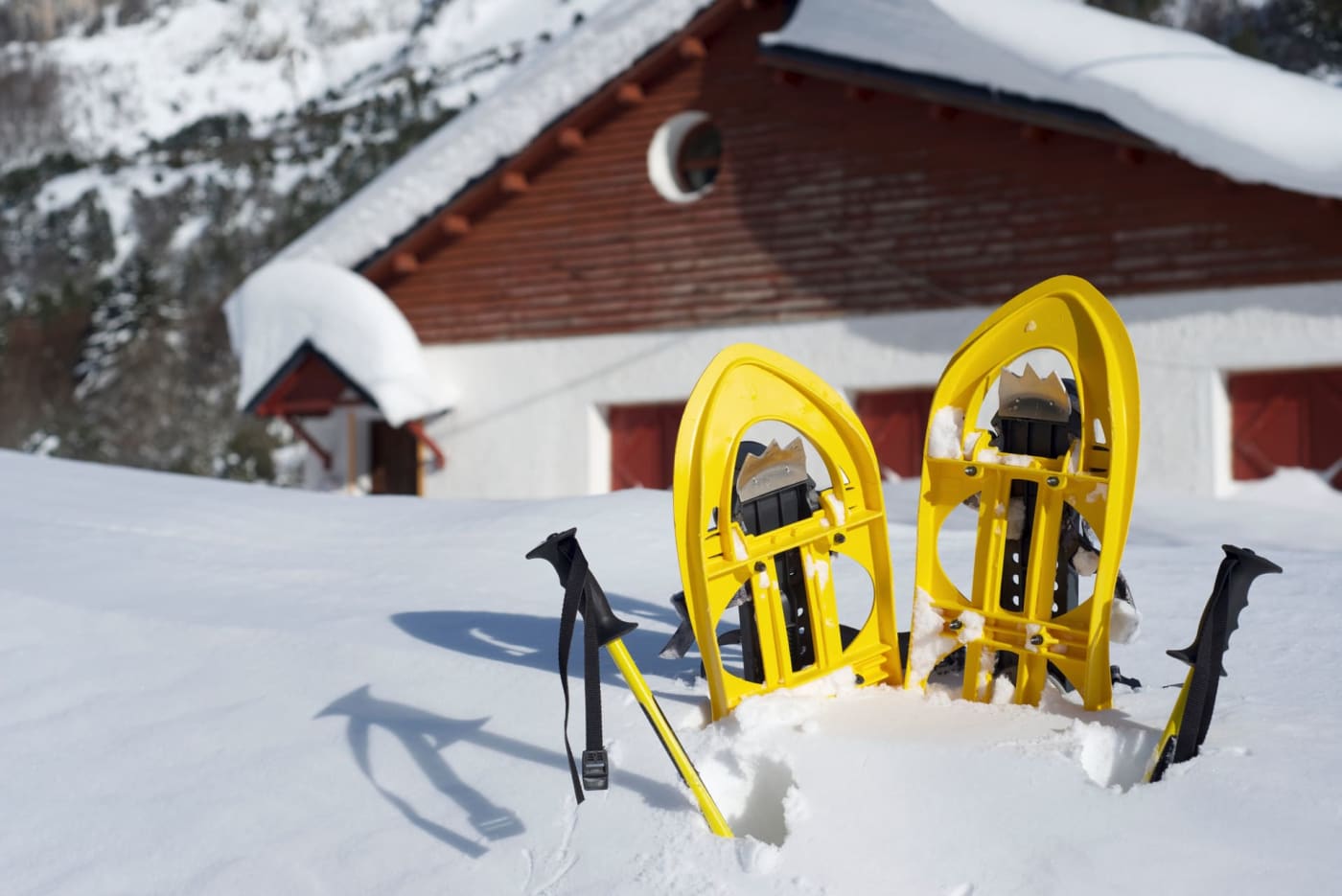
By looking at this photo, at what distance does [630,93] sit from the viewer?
14047mm

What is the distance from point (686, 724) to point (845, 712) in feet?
1.41

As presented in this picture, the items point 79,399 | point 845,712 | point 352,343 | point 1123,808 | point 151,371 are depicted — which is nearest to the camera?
point 1123,808

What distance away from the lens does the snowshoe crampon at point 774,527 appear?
3.68 metres

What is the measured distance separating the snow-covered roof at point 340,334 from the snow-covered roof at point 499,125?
1.03 ft

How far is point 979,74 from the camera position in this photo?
1172cm

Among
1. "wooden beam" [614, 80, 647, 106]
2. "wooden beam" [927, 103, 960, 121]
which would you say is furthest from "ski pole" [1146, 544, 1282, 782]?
"wooden beam" [614, 80, 647, 106]

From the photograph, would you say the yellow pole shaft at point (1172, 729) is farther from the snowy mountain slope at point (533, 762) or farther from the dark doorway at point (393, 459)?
the dark doorway at point (393, 459)

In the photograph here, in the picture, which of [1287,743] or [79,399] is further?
[79,399]

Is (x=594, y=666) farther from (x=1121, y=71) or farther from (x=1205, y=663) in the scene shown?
(x=1121, y=71)

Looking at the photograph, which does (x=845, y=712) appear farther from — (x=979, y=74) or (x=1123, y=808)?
(x=979, y=74)

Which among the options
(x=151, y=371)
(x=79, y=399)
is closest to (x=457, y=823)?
(x=151, y=371)

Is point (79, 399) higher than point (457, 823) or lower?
lower

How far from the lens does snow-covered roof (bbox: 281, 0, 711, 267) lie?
13828 mm

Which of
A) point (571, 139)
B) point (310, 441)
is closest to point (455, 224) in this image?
point (571, 139)
